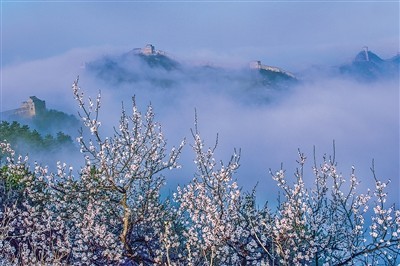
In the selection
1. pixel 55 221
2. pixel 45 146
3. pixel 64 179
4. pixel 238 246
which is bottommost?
pixel 238 246

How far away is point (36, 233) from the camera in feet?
63.7

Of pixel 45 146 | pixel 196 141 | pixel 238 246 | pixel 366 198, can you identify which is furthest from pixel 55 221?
pixel 45 146

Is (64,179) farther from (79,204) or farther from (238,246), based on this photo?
(238,246)

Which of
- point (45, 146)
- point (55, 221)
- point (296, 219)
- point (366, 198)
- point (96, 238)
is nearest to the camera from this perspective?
point (296, 219)

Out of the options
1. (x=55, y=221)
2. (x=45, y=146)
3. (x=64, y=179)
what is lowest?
(x=55, y=221)

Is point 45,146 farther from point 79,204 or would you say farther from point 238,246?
point 238,246

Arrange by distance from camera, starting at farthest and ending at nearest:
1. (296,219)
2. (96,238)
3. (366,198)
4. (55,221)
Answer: (55,221) < (96,238) < (366,198) < (296,219)

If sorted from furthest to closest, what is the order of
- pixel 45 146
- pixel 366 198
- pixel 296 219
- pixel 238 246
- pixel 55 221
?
pixel 45 146
pixel 55 221
pixel 366 198
pixel 238 246
pixel 296 219

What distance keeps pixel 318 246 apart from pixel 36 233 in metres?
10.5

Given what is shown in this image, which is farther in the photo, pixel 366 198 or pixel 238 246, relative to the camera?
pixel 366 198

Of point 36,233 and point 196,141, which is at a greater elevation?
point 196,141

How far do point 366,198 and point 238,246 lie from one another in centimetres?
454

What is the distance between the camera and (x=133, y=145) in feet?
56.5

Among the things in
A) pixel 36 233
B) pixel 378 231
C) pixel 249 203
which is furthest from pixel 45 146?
pixel 378 231
